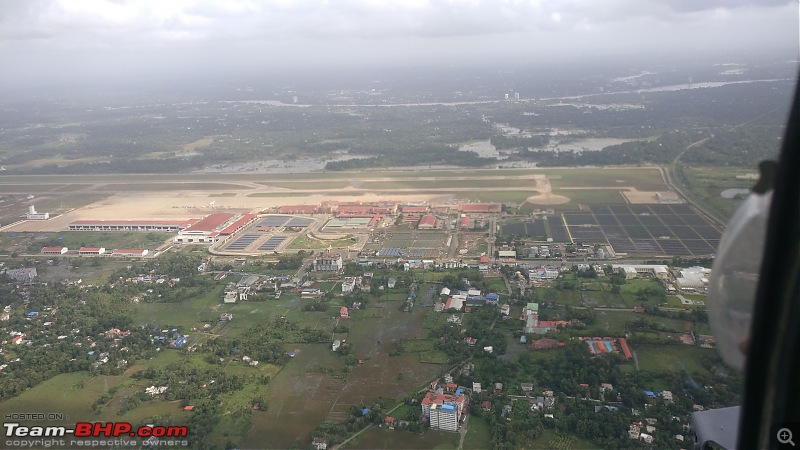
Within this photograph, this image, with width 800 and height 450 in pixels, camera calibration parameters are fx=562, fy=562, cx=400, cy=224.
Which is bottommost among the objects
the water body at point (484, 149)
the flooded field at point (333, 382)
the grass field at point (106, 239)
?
the flooded field at point (333, 382)

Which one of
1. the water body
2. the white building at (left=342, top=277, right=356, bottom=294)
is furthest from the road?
the white building at (left=342, top=277, right=356, bottom=294)

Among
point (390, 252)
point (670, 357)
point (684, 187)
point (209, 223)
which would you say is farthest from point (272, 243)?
point (684, 187)

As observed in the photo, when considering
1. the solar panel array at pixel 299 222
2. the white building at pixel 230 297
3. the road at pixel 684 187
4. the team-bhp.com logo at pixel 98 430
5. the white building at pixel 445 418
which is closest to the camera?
the team-bhp.com logo at pixel 98 430

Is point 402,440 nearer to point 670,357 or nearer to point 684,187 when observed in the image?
point 670,357

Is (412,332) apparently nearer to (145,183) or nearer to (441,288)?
(441,288)

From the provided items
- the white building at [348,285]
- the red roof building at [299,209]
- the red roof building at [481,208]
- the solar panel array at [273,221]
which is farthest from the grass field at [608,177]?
the white building at [348,285]

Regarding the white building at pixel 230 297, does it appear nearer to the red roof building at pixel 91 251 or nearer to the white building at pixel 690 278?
the red roof building at pixel 91 251

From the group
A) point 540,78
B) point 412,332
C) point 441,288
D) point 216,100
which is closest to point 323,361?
point 412,332
